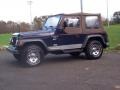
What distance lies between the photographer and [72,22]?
13.5m

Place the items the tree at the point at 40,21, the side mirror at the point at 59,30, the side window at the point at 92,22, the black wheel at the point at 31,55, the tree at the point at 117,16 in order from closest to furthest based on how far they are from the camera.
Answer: the black wheel at the point at 31,55, the side mirror at the point at 59,30, the side window at the point at 92,22, the tree at the point at 40,21, the tree at the point at 117,16

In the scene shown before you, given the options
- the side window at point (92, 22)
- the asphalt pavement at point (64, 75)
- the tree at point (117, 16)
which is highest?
the tree at point (117, 16)

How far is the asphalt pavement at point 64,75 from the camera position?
29.4ft

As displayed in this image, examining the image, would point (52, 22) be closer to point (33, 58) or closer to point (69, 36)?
point (69, 36)

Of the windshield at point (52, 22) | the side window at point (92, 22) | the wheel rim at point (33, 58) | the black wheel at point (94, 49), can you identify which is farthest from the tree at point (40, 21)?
the wheel rim at point (33, 58)

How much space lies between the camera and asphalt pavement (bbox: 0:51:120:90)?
8.97 m

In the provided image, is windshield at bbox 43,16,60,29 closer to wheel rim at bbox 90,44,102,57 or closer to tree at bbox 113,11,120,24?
wheel rim at bbox 90,44,102,57

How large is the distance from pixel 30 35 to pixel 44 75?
2290 mm

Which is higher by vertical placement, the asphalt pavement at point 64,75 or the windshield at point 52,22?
the windshield at point 52,22

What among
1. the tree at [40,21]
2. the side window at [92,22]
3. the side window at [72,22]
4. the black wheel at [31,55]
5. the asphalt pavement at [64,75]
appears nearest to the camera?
the asphalt pavement at [64,75]

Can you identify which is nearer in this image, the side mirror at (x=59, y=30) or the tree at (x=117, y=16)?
the side mirror at (x=59, y=30)

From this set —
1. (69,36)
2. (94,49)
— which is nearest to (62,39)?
(69,36)

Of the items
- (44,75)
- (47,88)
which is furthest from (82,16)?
(47,88)

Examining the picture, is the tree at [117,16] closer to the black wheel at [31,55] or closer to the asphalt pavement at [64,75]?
the asphalt pavement at [64,75]
